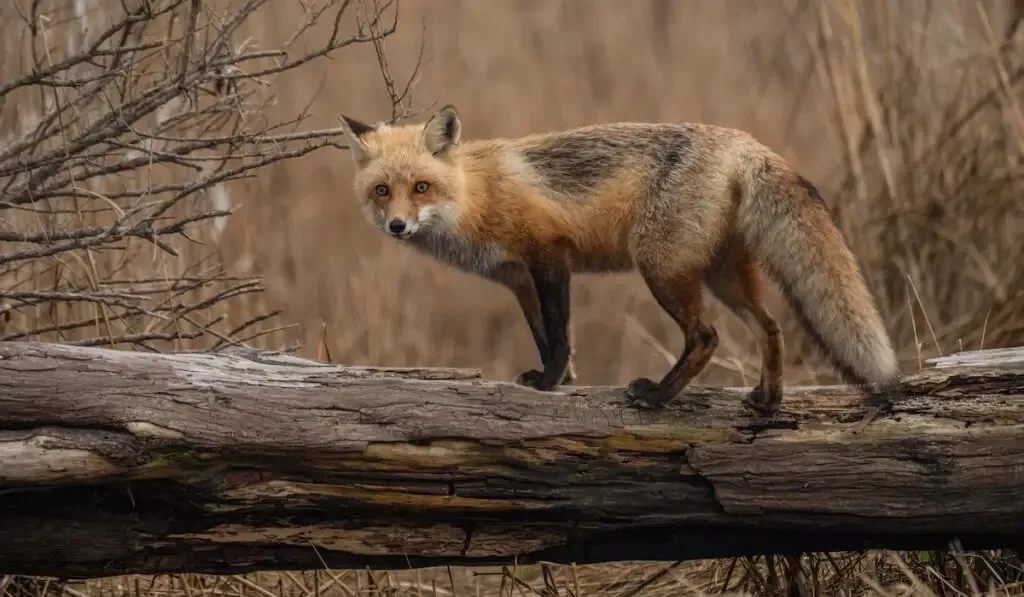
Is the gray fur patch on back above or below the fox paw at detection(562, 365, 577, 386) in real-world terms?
above

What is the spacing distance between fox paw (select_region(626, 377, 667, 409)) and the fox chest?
0.68m

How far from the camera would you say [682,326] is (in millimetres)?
3488

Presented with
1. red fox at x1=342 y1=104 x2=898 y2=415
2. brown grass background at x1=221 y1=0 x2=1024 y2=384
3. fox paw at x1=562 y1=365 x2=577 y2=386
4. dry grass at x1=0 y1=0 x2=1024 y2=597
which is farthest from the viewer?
brown grass background at x1=221 y1=0 x2=1024 y2=384

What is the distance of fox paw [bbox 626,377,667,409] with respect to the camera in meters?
3.39

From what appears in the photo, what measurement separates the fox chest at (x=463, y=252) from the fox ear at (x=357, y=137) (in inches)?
14.7

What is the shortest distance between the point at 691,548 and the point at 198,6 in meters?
2.30

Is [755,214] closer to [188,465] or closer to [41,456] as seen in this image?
[188,465]

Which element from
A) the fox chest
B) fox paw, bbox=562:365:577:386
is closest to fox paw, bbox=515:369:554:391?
fox paw, bbox=562:365:577:386

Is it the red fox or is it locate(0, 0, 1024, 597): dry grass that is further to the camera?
locate(0, 0, 1024, 597): dry grass

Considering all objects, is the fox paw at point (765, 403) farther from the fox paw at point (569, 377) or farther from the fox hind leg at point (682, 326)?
the fox paw at point (569, 377)

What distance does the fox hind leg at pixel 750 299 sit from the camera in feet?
11.3

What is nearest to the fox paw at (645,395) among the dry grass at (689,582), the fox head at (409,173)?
the dry grass at (689,582)

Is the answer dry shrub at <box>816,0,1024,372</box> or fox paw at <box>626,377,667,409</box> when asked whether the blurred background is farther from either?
fox paw at <box>626,377,667,409</box>

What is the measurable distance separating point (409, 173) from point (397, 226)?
24cm
